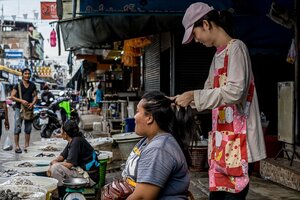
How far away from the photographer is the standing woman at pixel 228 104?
3.09m

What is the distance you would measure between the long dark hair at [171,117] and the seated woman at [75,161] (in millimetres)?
3363

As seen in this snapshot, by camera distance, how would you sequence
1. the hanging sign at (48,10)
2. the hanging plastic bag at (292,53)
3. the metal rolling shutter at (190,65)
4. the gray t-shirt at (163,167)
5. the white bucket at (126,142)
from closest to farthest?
1. the gray t-shirt at (163,167)
2. the hanging plastic bag at (292,53)
3. the metal rolling shutter at (190,65)
4. the white bucket at (126,142)
5. the hanging sign at (48,10)

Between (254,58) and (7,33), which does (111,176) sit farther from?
(7,33)

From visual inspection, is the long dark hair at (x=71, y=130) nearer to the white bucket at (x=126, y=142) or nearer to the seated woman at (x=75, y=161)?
the seated woman at (x=75, y=161)

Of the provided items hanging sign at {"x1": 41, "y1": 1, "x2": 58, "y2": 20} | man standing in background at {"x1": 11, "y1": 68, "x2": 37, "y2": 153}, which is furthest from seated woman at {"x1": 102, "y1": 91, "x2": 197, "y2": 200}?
hanging sign at {"x1": 41, "y1": 1, "x2": 58, "y2": 20}

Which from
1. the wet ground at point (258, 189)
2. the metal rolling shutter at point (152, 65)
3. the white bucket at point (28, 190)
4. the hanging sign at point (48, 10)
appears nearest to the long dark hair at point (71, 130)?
the wet ground at point (258, 189)

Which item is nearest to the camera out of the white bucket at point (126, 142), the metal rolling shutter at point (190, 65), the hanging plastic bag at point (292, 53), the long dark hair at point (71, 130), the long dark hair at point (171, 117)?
the long dark hair at point (171, 117)

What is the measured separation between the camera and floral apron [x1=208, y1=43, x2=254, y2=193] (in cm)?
319

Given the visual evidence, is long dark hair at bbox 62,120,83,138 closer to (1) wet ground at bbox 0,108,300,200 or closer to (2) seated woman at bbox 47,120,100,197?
(2) seated woman at bbox 47,120,100,197

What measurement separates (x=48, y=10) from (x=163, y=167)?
25.6 m

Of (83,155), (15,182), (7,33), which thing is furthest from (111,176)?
(7,33)

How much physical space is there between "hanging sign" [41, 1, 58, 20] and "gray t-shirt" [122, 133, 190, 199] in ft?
80.4

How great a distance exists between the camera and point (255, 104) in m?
3.25

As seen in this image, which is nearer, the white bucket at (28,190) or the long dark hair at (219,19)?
the long dark hair at (219,19)
